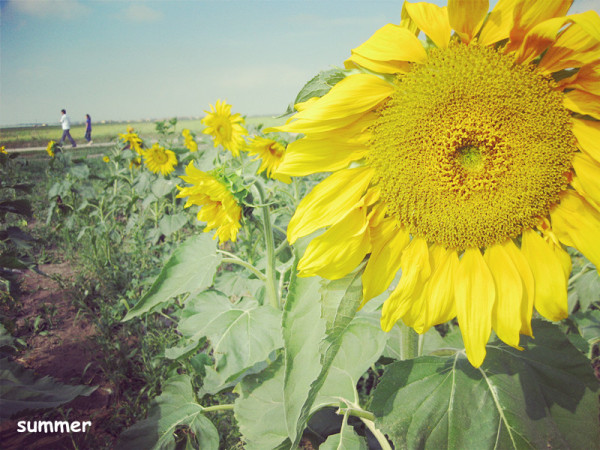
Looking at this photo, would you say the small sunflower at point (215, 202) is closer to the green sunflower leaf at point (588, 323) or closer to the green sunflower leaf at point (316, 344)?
the green sunflower leaf at point (316, 344)

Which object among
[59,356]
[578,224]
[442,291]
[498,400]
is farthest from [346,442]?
[59,356]

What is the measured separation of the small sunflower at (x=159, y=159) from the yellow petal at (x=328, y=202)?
4.10 m

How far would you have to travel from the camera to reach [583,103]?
2.07ft

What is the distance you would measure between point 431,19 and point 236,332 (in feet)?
3.67

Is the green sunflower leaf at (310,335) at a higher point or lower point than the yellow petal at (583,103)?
lower

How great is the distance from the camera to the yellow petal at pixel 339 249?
27.8 inches

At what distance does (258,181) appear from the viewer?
1.57 metres

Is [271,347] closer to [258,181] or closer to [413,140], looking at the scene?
[258,181]

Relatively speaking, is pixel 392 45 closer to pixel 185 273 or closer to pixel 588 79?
pixel 588 79

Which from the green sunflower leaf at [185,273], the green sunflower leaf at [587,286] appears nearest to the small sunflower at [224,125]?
the green sunflower leaf at [185,273]

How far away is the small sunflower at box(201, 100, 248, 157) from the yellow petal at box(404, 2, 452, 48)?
3.07 metres

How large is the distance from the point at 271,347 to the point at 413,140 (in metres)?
0.87

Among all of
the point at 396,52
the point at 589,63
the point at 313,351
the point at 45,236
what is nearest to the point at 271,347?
the point at 313,351

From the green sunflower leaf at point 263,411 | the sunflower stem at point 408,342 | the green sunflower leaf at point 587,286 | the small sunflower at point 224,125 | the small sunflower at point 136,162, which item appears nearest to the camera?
the sunflower stem at point 408,342
